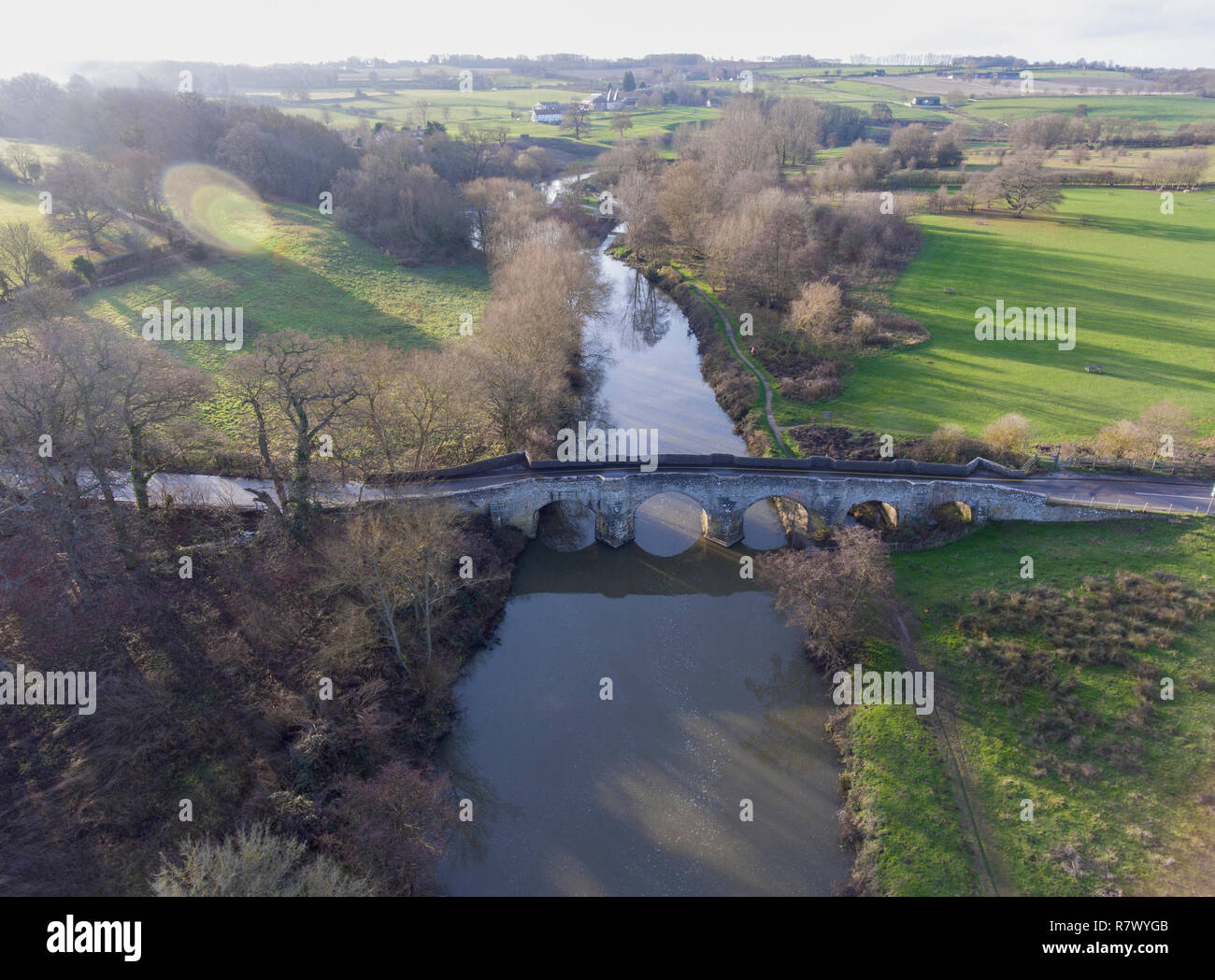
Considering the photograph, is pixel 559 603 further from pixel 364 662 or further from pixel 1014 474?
pixel 1014 474

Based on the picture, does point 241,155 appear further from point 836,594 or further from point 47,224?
point 836,594

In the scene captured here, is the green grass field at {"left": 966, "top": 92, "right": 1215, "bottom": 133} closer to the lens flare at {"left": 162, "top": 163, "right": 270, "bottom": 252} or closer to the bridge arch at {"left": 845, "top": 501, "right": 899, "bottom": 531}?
the bridge arch at {"left": 845, "top": 501, "right": 899, "bottom": 531}

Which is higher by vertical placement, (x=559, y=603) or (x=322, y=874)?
(x=559, y=603)

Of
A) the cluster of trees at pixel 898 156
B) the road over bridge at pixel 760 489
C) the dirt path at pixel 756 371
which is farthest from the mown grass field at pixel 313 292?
the cluster of trees at pixel 898 156

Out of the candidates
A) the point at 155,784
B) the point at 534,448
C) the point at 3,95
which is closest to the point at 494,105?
the point at 3,95

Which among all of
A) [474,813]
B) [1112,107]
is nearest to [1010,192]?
[1112,107]

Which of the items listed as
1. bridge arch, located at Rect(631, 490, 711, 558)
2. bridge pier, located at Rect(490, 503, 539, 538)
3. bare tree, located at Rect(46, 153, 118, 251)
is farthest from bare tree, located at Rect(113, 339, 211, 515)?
bare tree, located at Rect(46, 153, 118, 251)
